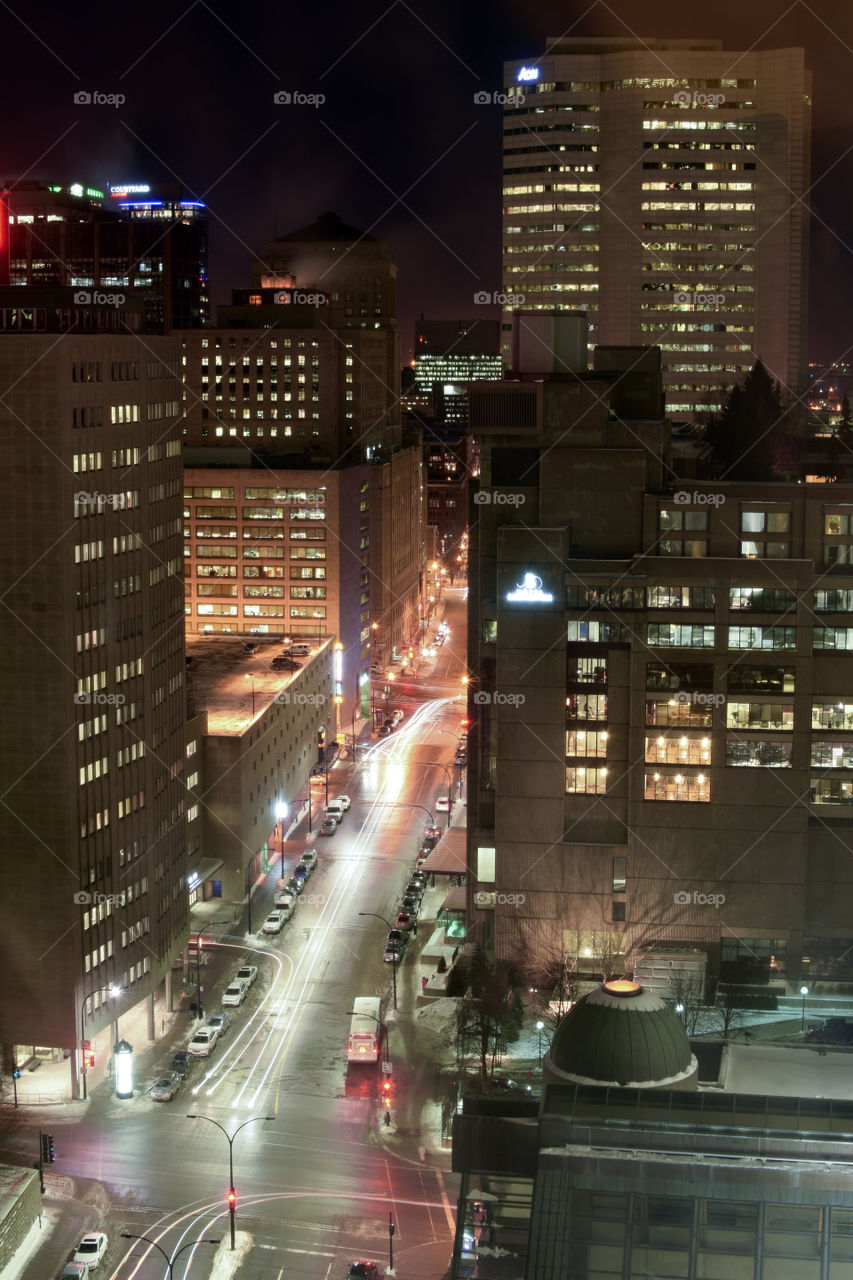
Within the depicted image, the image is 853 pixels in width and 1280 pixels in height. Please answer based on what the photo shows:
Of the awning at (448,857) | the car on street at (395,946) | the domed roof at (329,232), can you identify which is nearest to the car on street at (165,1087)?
the car on street at (395,946)

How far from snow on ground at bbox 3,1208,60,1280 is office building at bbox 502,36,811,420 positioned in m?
88.7

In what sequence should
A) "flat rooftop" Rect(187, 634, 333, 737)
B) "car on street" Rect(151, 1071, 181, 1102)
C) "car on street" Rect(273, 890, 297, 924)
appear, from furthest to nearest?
"flat rooftop" Rect(187, 634, 333, 737)
"car on street" Rect(273, 890, 297, 924)
"car on street" Rect(151, 1071, 181, 1102)

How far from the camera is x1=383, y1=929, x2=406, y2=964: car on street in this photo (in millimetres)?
76688

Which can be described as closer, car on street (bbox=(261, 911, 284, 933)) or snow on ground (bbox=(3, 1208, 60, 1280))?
snow on ground (bbox=(3, 1208, 60, 1280))

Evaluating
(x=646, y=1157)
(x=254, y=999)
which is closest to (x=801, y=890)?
(x=254, y=999)

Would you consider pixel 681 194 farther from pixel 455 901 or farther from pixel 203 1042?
pixel 203 1042

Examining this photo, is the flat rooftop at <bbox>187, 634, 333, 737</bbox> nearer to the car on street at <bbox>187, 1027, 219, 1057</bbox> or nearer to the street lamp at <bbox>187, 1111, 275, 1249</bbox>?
the car on street at <bbox>187, 1027, 219, 1057</bbox>

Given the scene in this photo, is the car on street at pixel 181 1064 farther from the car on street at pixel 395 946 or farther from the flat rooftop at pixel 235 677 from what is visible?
the flat rooftop at pixel 235 677

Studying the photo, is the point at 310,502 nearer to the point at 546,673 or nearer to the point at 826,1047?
the point at 546,673

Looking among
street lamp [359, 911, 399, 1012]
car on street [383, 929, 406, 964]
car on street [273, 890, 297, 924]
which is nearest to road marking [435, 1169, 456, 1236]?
street lamp [359, 911, 399, 1012]

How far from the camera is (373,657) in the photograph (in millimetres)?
140375

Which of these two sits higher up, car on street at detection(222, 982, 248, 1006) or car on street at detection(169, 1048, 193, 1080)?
car on street at detection(222, 982, 248, 1006)

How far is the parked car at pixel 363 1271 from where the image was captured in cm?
5066

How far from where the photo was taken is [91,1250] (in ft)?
170
